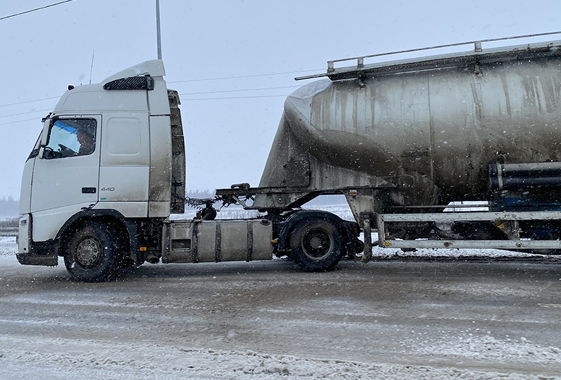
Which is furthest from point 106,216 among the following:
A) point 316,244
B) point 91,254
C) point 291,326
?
point 291,326

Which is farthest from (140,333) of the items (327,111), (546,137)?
(546,137)

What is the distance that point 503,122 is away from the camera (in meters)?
6.68

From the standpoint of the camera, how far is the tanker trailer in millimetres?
6574

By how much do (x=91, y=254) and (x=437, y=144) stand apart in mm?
6499

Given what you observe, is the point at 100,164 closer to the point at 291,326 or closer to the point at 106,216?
the point at 106,216

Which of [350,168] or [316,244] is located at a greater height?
[350,168]

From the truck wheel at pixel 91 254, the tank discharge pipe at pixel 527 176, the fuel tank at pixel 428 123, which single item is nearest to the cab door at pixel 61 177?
the truck wheel at pixel 91 254

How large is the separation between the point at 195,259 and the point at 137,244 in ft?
3.55

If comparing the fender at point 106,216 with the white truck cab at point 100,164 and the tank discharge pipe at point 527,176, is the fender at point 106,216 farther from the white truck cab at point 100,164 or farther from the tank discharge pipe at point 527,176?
the tank discharge pipe at point 527,176

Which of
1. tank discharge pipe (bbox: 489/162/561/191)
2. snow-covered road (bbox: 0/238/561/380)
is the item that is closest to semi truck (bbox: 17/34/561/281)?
tank discharge pipe (bbox: 489/162/561/191)

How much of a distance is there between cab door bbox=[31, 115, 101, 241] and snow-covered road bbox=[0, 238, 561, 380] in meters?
1.21

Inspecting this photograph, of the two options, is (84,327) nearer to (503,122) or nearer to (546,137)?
(503,122)

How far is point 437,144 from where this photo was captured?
6961 millimetres

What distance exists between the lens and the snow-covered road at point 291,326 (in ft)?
10.3
